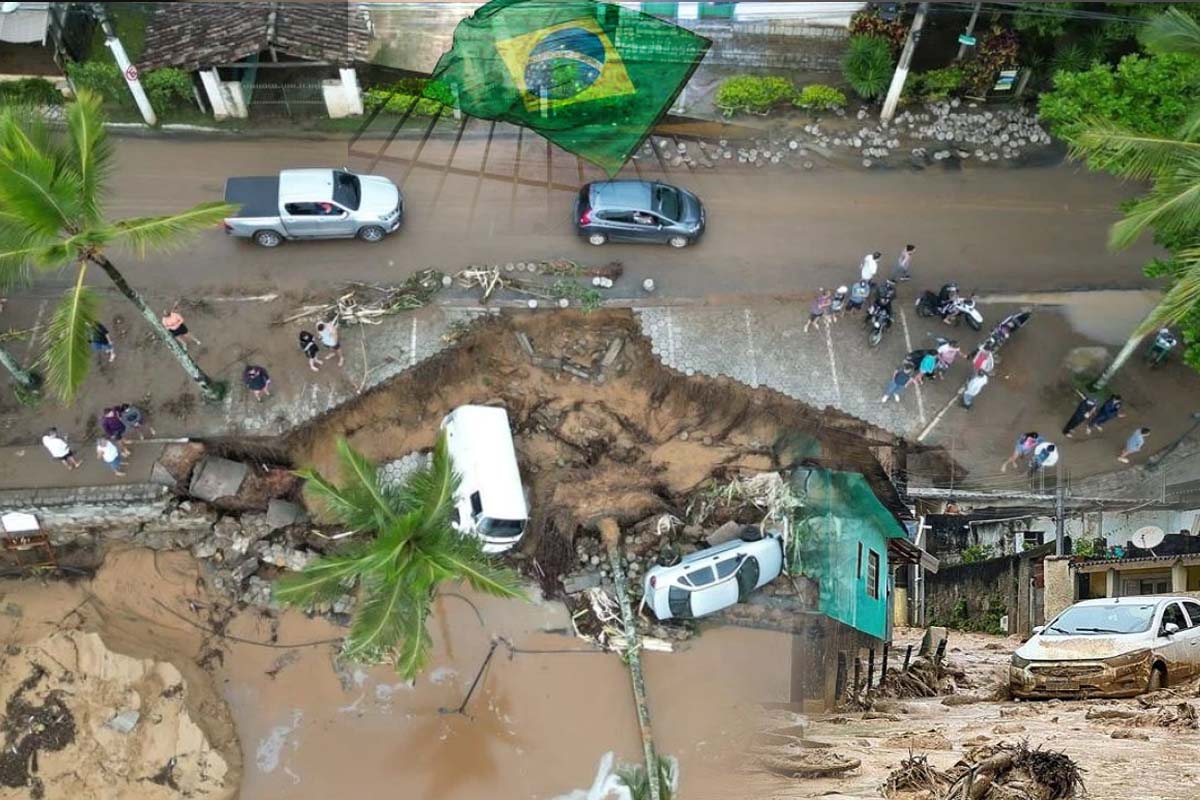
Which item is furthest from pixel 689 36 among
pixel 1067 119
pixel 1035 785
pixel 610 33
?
pixel 1035 785

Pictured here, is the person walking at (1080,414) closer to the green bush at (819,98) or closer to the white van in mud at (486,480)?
the green bush at (819,98)

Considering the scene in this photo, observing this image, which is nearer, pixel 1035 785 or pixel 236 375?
pixel 1035 785

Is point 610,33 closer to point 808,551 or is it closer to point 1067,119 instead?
point 1067,119

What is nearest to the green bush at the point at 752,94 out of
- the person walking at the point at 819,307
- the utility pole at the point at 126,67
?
the person walking at the point at 819,307

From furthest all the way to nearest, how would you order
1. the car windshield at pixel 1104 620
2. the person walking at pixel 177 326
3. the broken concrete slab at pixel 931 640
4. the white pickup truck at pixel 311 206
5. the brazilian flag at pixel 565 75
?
the white pickup truck at pixel 311 206 < the brazilian flag at pixel 565 75 < the person walking at pixel 177 326 < the broken concrete slab at pixel 931 640 < the car windshield at pixel 1104 620

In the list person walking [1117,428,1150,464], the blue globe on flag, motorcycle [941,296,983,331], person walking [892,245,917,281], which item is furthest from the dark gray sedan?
person walking [1117,428,1150,464]

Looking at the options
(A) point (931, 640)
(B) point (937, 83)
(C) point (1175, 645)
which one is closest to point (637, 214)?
(B) point (937, 83)
